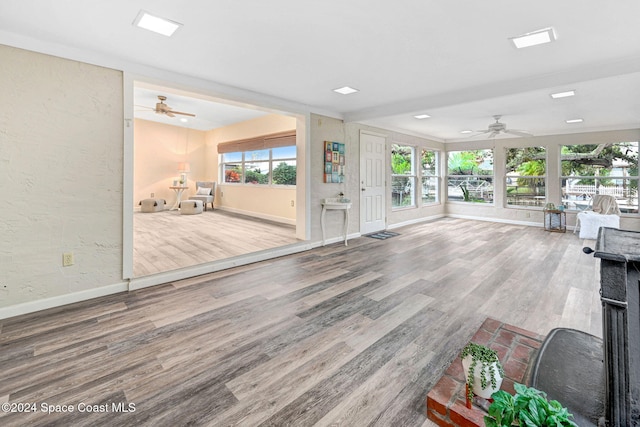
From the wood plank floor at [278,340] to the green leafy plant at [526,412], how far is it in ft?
1.87

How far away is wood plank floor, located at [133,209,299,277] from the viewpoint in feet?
13.1

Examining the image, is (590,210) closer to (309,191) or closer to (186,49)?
(309,191)

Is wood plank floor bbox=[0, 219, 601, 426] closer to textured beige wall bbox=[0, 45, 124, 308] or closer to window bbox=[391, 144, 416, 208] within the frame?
textured beige wall bbox=[0, 45, 124, 308]

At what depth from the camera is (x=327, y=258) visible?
176 inches

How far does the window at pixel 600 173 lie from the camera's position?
6.32m

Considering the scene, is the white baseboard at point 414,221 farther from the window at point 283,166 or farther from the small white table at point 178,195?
the small white table at point 178,195

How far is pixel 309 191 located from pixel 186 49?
277cm

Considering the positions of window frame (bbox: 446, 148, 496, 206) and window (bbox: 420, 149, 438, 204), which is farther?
window (bbox: 420, 149, 438, 204)

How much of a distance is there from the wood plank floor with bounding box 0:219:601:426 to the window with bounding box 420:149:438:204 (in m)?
4.66

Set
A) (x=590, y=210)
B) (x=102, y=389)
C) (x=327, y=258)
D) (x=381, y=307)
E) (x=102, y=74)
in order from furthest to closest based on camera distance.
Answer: (x=590, y=210), (x=327, y=258), (x=102, y=74), (x=381, y=307), (x=102, y=389)

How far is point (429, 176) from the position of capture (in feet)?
28.4

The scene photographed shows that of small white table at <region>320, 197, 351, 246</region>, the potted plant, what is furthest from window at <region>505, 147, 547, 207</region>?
the potted plant

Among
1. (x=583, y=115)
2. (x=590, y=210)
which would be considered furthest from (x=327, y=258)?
(x=590, y=210)

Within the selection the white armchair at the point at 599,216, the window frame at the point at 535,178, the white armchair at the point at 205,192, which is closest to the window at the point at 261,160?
the white armchair at the point at 205,192
